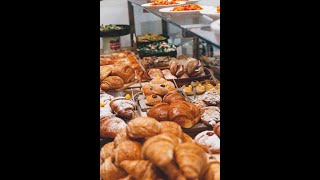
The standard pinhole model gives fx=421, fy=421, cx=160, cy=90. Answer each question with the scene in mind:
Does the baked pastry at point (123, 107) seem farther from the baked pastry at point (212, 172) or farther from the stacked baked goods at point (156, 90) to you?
the baked pastry at point (212, 172)

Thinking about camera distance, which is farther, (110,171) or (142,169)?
(110,171)

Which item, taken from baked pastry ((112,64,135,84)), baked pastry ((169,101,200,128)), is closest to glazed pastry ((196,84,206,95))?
baked pastry ((169,101,200,128))

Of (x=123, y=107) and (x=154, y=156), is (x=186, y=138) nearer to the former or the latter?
(x=154, y=156)

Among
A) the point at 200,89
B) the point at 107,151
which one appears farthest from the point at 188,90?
the point at 107,151

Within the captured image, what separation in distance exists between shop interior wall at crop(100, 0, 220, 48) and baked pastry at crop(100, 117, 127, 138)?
534 mm

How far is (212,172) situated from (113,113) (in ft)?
2.53

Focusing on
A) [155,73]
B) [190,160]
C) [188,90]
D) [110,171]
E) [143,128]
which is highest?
[155,73]

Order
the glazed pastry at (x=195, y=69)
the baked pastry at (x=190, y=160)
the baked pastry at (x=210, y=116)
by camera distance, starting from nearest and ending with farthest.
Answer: the baked pastry at (x=190, y=160)
the baked pastry at (x=210, y=116)
the glazed pastry at (x=195, y=69)

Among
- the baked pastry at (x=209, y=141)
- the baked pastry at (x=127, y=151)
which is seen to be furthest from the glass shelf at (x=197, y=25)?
the baked pastry at (x=127, y=151)

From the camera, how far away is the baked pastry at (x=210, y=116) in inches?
89.4

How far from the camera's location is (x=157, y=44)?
354 centimetres

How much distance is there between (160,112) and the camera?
2.26 metres
